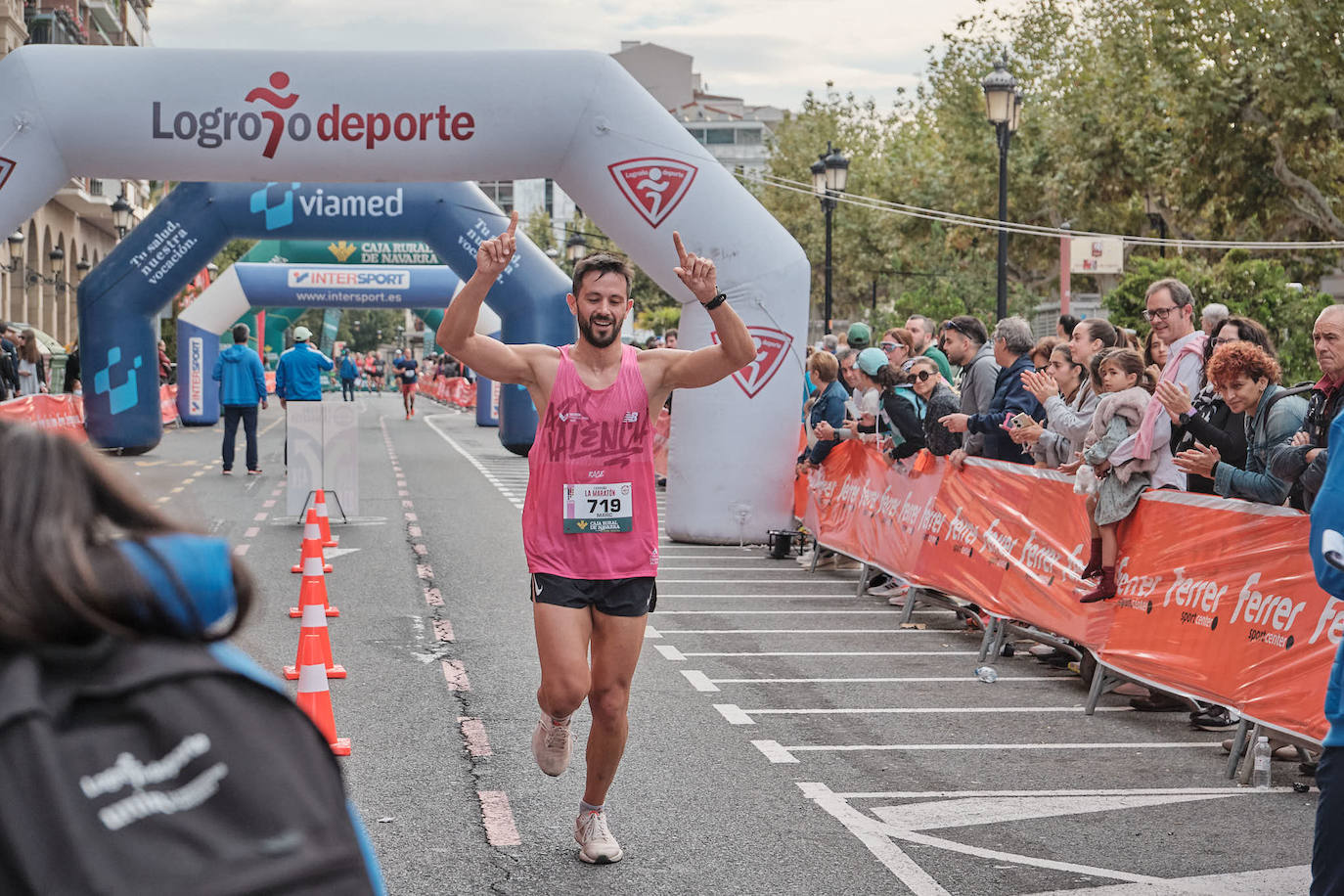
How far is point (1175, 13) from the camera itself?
25.8 metres

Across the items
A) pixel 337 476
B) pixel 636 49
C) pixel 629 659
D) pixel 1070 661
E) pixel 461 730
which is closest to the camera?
pixel 629 659

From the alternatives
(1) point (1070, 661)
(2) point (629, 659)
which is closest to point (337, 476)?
(1) point (1070, 661)

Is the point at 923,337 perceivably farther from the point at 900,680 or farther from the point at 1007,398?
the point at 900,680

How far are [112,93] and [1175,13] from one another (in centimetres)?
1788

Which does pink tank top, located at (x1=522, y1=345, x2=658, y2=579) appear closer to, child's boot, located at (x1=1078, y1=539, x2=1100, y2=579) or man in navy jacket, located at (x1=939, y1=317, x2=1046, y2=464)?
child's boot, located at (x1=1078, y1=539, x2=1100, y2=579)

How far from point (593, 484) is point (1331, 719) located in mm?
2642

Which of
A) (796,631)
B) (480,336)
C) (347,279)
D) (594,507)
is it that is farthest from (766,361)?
(347,279)

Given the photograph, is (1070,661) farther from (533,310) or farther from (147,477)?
(533,310)

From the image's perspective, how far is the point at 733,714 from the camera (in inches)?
303

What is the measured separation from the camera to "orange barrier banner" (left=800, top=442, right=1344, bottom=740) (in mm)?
6469

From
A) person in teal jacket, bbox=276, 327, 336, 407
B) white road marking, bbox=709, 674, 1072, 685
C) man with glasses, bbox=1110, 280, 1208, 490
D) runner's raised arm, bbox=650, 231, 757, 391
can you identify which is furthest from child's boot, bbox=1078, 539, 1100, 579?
person in teal jacket, bbox=276, 327, 336, 407

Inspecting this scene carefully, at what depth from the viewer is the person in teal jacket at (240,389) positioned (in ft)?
69.7

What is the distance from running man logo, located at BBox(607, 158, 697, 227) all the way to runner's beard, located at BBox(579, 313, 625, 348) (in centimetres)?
927

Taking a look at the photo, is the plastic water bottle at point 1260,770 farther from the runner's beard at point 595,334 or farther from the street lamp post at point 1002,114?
the street lamp post at point 1002,114
